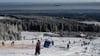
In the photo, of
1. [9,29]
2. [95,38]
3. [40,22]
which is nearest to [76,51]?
[9,29]

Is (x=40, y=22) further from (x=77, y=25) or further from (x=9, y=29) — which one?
(x=9, y=29)

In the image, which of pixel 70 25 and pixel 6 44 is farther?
pixel 70 25

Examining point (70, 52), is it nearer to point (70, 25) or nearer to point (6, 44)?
point (6, 44)

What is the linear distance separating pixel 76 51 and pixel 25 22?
115 feet

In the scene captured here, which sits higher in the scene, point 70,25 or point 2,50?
point 2,50

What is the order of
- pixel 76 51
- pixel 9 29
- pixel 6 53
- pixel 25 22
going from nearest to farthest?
1. pixel 6 53
2. pixel 76 51
3. pixel 9 29
4. pixel 25 22

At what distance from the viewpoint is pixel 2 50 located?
37.5 metres

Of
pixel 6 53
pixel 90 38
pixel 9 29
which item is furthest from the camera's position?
pixel 90 38

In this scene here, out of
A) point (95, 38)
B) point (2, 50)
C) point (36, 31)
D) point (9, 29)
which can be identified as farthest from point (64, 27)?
point (2, 50)

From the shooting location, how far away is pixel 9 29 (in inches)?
2047

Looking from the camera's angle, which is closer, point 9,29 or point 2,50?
point 2,50

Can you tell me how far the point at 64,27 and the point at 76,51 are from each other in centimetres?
3227

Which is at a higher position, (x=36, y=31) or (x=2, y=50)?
(x=2, y=50)

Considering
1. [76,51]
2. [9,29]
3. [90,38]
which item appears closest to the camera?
[76,51]
